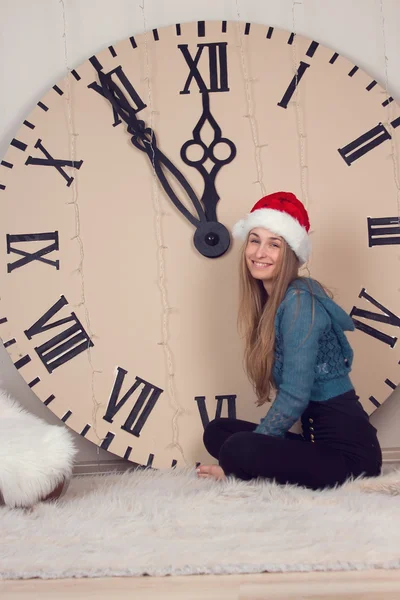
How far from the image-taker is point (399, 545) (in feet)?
4.30

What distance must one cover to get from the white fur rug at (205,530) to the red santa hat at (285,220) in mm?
581

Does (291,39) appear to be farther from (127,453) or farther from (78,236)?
(127,453)

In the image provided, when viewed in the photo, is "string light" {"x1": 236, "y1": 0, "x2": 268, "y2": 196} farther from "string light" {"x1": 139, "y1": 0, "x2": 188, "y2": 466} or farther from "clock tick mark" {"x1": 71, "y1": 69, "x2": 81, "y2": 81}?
"clock tick mark" {"x1": 71, "y1": 69, "x2": 81, "y2": 81}

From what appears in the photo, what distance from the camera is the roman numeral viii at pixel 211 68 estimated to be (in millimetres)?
2242

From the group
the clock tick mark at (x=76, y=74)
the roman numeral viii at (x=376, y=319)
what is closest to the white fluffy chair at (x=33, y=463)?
the roman numeral viii at (x=376, y=319)

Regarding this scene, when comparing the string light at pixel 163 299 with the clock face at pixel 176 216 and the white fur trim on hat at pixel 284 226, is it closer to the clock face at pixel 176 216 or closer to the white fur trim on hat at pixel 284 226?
the clock face at pixel 176 216

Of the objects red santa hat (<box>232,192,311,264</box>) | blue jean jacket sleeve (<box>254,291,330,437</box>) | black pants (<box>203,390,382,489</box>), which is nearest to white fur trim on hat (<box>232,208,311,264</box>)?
red santa hat (<box>232,192,311,264</box>)

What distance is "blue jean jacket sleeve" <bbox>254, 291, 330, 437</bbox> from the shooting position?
1.82 m

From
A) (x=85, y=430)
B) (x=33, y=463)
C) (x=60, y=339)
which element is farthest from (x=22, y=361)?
(x=33, y=463)

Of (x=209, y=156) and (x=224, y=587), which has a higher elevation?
(x=209, y=156)

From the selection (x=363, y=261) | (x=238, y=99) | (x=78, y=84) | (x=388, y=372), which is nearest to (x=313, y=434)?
(x=388, y=372)

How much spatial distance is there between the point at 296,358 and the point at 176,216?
63 cm

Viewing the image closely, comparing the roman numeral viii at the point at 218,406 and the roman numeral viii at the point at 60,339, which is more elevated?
the roman numeral viii at the point at 60,339

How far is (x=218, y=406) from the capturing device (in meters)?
2.20
